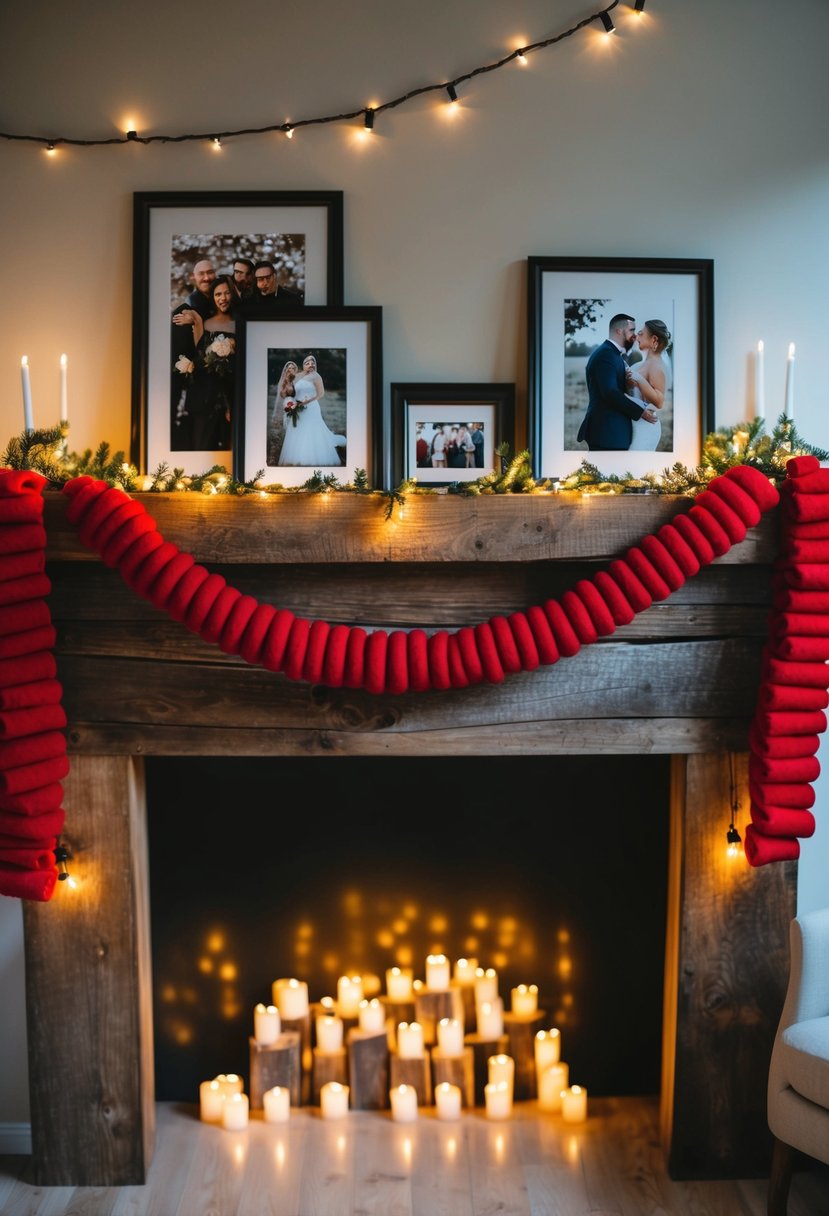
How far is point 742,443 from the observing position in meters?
2.30

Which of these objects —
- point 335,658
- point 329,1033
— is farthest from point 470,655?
point 329,1033

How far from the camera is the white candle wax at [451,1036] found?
2.53m

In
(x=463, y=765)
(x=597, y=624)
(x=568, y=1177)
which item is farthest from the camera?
(x=463, y=765)

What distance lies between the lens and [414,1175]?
231 cm

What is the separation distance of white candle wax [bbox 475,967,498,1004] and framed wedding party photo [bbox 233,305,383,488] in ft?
4.04

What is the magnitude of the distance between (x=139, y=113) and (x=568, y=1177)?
8.35 ft

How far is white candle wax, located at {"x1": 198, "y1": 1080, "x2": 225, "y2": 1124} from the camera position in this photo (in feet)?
8.25

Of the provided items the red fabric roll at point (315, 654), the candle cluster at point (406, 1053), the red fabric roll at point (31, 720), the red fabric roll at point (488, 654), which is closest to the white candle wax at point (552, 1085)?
the candle cluster at point (406, 1053)

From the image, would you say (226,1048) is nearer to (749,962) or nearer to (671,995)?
(671,995)

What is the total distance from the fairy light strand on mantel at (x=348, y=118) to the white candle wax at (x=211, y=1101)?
2.19 metres

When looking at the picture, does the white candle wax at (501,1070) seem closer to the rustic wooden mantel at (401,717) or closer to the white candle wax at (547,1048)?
the white candle wax at (547,1048)

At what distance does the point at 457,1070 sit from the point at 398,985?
0.24 metres

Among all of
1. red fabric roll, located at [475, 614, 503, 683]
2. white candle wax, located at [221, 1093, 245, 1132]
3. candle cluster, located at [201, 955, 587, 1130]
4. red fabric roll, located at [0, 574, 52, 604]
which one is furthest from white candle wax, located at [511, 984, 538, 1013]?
red fabric roll, located at [0, 574, 52, 604]

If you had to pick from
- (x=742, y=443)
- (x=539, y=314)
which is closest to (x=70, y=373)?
(x=539, y=314)
